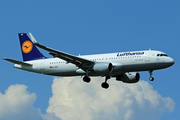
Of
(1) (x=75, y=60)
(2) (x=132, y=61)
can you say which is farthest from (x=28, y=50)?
(2) (x=132, y=61)

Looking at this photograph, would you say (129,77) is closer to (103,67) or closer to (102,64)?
(102,64)

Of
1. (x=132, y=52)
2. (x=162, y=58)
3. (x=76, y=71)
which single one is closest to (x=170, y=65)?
(x=162, y=58)

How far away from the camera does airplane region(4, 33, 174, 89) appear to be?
54000 mm

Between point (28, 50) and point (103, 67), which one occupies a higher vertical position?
point (28, 50)

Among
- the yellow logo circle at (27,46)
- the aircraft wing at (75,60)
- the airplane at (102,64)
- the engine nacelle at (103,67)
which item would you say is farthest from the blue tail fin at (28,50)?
the engine nacelle at (103,67)

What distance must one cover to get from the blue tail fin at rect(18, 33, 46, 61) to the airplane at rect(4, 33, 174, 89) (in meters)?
1.66

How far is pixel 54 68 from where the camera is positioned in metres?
60.3

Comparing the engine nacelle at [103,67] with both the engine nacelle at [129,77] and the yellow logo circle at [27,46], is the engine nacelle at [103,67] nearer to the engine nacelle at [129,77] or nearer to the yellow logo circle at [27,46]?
the engine nacelle at [129,77]

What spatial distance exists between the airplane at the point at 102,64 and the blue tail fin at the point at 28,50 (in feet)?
5.45

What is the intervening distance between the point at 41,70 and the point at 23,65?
370cm

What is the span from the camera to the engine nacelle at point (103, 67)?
54188 mm

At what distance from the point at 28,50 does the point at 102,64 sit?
1740 centimetres

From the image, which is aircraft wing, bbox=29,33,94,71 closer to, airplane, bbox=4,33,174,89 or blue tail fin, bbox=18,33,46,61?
airplane, bbox=4,33,174,89

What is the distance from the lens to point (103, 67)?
54.4 meters
